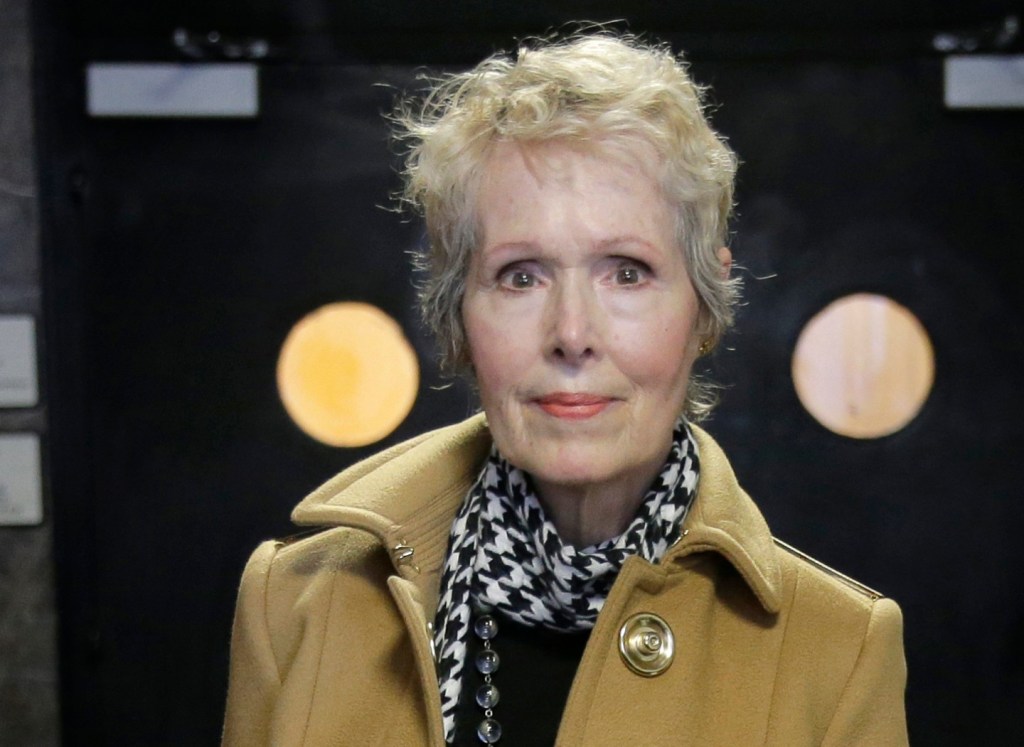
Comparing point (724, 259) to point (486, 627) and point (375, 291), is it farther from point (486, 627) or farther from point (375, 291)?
point (375, 291)

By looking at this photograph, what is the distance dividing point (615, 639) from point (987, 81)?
62.9 inches

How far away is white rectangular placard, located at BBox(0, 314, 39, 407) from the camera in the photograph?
2.49m

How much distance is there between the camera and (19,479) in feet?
8.22

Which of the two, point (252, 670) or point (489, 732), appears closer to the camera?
point (489, 732)

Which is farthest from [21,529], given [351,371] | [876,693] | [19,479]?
[876,693]

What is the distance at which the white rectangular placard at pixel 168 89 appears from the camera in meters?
2.52

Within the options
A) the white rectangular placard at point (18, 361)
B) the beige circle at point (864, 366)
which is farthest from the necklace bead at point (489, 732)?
the white rectangular placard at point (18, 361)

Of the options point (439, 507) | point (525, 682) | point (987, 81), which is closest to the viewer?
point (525, 682)

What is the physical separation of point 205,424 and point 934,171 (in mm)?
1435

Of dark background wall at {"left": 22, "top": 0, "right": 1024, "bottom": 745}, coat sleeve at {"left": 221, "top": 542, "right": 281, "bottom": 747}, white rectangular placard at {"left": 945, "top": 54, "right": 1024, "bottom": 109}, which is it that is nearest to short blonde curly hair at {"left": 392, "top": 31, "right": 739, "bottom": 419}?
coat sleeve at {"left": 221, "top": 542, "right": 281, "bottom": 747}

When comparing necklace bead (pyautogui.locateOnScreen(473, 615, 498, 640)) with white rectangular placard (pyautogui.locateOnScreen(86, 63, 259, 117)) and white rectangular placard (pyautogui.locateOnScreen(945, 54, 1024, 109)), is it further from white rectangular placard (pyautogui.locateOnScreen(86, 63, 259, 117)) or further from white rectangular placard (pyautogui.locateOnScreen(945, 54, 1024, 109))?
white rectangular placard (pyautogui.locateOnScreen(945, 54, 1024, 109))

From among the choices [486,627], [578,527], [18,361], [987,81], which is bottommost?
[486,627]

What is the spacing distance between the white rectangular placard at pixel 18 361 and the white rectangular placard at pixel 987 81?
5.71 ft

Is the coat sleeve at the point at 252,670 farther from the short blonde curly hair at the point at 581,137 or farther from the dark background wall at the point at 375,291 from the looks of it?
the dark background wall at the point at 375,291
